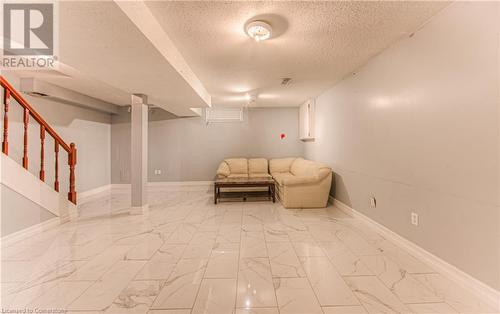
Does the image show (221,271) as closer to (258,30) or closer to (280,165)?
(258,30)

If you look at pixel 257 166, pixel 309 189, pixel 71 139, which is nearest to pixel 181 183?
pixel 257 166

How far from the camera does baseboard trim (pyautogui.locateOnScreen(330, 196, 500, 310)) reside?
1579 mm

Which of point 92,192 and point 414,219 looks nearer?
point 414,219

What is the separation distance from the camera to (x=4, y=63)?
293cm

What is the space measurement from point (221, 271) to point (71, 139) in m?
4.67

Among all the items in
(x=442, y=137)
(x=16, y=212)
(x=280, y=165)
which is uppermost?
(x=442, y=137)

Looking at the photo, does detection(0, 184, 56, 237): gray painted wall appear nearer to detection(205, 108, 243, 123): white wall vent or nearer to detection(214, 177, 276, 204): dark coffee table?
detection(214, 177, 276, 204): dark coffee table

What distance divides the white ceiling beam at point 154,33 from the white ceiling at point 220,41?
13mm

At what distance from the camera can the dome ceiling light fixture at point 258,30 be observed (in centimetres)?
208

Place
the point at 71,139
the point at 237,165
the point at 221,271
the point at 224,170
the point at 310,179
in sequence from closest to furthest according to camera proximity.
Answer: the point at 221,271
the point at 310,179
the point at 71,139
the point at 224,170
the point at 237,165

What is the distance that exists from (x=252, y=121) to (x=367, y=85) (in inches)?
145

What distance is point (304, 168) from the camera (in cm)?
502

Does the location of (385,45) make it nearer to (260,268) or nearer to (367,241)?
(367,241)

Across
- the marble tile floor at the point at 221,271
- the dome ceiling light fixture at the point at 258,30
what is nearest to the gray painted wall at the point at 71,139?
the marble tile floor at the point at 221,271
